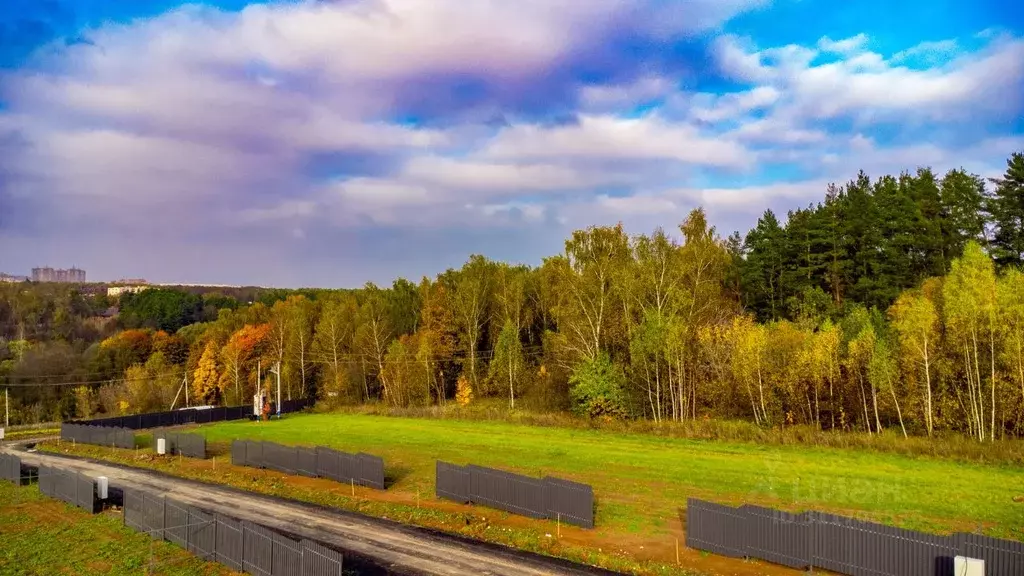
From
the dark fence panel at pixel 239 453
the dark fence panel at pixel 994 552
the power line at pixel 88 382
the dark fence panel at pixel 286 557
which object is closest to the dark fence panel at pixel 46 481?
the dark fence panel at pixel 239 453

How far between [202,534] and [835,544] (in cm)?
2353

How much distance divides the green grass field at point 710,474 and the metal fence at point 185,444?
370 inches

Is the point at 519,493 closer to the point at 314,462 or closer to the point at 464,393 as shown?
the point at 314,462

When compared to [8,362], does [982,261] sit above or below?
above

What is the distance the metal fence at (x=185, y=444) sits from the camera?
161 ft

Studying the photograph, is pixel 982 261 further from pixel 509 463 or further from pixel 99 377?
pixel 99 377

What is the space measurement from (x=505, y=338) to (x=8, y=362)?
89659mm

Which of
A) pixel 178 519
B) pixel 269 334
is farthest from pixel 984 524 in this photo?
pixel 269 334

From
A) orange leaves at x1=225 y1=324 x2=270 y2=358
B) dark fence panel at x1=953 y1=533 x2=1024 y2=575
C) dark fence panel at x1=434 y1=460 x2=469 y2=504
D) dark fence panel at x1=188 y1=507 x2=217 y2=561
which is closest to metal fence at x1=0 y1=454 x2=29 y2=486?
dark fence panel at x1=188 y1=507 x2=217 y2=561

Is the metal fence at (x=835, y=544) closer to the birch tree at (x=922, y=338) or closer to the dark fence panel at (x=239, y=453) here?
the birch tree at (x=922, y=338)

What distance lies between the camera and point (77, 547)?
27891 millimetres

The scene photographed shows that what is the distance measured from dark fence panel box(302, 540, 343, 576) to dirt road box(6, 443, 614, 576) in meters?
3.69

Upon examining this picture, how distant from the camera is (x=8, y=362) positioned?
10819 centimetres

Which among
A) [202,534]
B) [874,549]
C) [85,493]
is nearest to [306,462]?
[85,493]
